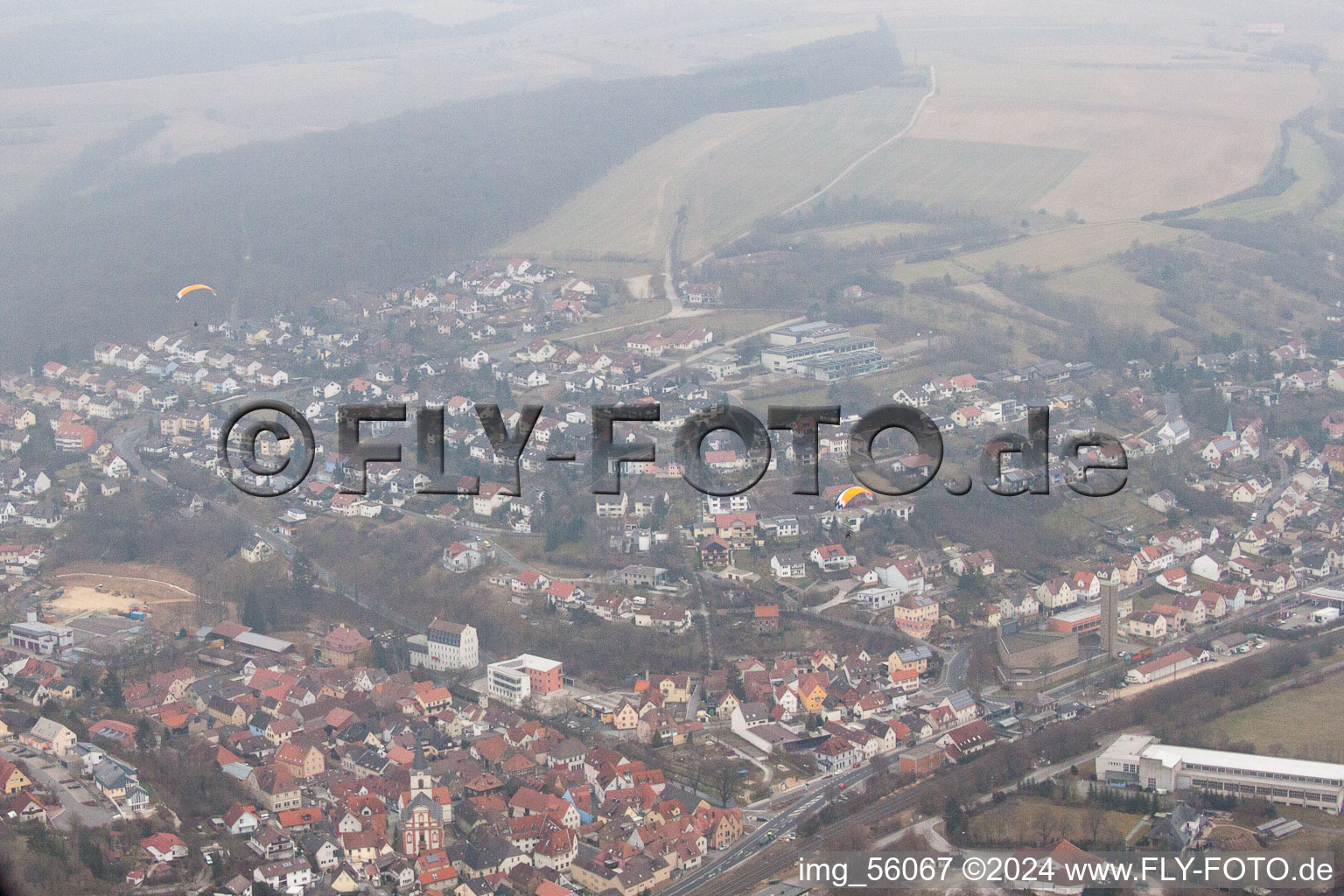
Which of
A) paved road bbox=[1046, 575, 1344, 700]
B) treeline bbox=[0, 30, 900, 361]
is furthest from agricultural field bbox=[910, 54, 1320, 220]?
paved road bbox=[1046, 575, 1344, 700]

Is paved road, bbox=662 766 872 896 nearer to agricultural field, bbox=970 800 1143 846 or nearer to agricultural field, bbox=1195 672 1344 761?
agricultural field, bbox=970 800 1143 846

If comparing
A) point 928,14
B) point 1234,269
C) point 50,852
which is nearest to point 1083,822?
point 50,852

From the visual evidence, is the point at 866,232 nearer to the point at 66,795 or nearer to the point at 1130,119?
the point at 1130,119

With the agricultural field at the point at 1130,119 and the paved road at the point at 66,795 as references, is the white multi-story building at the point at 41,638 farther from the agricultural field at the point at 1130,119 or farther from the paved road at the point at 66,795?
the agricultural field at the point at 1130,119

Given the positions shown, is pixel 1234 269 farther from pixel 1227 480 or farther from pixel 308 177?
pixel 308 177

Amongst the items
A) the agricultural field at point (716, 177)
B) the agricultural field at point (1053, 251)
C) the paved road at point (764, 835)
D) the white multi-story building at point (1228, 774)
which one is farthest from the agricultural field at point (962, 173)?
the paved road at point (764, 835)

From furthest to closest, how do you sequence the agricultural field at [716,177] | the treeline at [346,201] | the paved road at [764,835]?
the agricultural field at [716,177], the treeline at [346,201], the paved road at [764,835]
